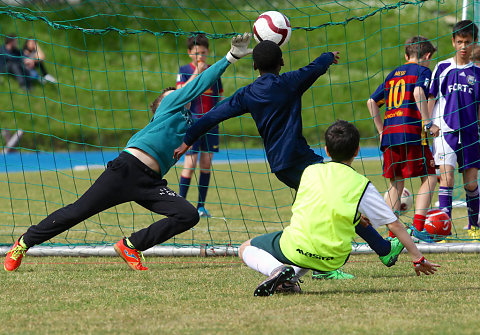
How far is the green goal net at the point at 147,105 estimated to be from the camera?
9.09 metres

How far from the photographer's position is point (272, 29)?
5332 millimetres

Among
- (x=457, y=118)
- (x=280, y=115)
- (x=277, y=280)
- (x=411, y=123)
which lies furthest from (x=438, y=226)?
(x=277, y=280)

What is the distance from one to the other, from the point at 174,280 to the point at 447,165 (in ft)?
10.0

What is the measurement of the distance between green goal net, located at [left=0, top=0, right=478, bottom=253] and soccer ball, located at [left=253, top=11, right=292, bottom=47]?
3.26 feet

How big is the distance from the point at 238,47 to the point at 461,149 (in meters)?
2.63

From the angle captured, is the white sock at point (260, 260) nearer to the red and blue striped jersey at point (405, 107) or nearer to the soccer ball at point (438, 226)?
the soccer ball at point (438, 226)

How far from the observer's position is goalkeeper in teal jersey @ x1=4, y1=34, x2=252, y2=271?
16.4ft

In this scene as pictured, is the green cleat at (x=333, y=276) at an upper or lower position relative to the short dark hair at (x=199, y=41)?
lower

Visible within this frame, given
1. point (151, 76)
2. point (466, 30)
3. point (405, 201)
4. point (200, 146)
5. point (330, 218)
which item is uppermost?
point (151, 76)

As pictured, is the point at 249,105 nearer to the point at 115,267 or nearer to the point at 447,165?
the point at 115,267

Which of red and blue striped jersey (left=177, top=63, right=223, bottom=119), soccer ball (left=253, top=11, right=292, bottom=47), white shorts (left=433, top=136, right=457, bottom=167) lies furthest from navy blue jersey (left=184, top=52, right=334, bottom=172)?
red and blue striped jersey (left=177, top=63, right=223, bottom=119)

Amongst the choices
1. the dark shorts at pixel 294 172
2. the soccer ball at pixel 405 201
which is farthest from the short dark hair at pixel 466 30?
the dark shorts at pixel 294 172

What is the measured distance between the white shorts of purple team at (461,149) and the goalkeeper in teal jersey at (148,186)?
2518mm

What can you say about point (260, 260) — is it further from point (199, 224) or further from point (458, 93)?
point (199, 224)
